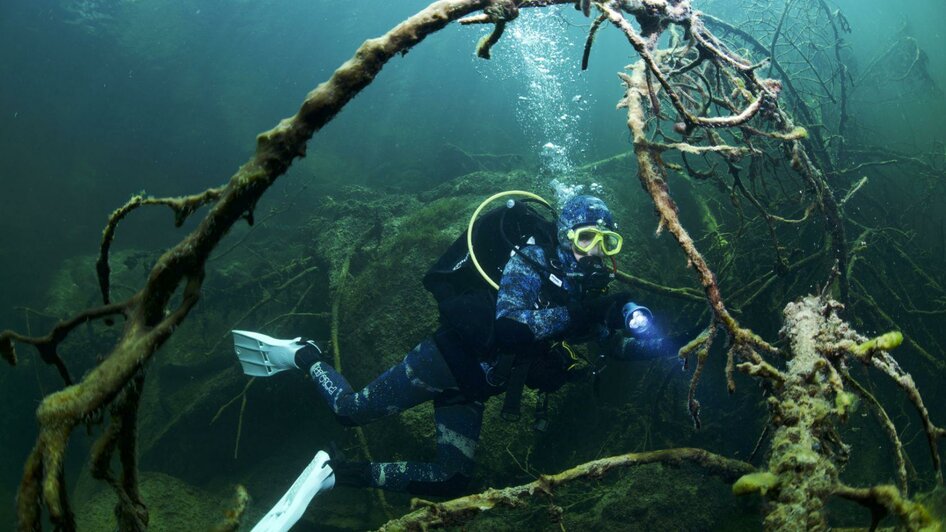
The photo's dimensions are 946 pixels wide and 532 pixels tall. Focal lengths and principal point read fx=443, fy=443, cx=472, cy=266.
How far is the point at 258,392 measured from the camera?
6387 millimetres

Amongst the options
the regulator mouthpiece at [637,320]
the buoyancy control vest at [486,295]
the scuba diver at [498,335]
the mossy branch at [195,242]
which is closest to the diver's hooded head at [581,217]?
the scuba diver at [498,335]

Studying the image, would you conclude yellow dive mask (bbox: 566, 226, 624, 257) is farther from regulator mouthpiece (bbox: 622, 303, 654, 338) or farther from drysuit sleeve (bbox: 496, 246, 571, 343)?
regulator mouthpiece (bbox: 622, 303, 654, 338)

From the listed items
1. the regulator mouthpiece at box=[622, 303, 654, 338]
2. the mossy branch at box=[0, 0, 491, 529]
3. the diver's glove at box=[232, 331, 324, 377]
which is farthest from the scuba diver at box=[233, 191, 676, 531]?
the mossy branch at box=[0, 0, 491, 529]

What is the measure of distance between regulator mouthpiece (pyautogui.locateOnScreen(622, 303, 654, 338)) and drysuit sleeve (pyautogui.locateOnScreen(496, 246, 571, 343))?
47cm

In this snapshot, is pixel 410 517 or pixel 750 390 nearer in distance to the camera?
pixel 410 517

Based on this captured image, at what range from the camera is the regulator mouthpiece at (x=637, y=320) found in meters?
3.50

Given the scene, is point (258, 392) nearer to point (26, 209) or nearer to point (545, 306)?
point (545, 306)

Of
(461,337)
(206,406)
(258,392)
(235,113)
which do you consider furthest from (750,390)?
(235,113)

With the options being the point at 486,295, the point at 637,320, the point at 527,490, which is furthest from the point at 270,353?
the point at 637,320

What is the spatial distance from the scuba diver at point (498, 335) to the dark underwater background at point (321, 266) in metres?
0.81

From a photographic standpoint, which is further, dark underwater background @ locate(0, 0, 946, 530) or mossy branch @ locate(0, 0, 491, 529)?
dark underwater background @ locate(0, 0, 946, 530)

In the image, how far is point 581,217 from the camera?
3793mm

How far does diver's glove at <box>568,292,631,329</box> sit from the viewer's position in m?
3.66

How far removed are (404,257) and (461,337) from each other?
8.26 feet
